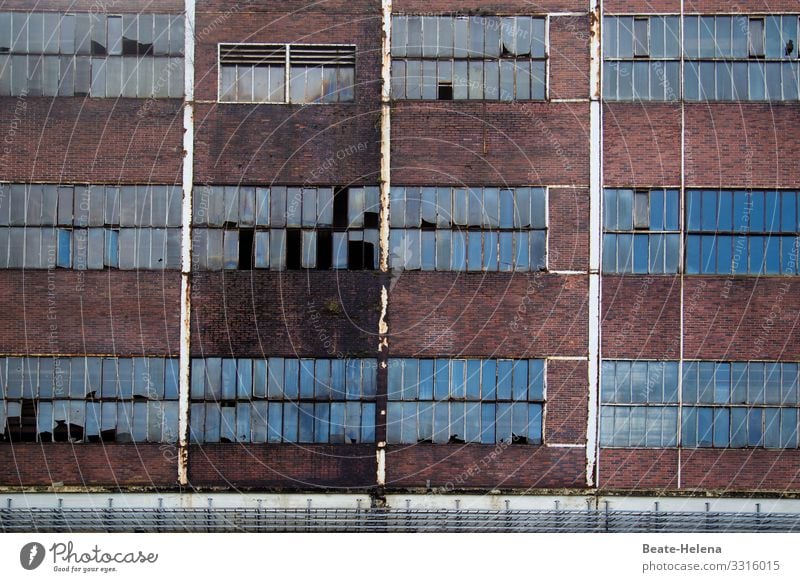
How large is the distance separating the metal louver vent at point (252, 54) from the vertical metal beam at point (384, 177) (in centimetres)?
259

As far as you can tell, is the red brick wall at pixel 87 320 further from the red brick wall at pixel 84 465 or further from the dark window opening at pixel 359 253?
the dark window opening at pixel 359 253

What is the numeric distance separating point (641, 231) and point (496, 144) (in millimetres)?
4242

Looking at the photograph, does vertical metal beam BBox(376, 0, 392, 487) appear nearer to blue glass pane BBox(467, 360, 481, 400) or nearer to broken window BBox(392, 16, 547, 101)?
broken window BBox(392, 16, 547, 101)

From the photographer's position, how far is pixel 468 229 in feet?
60.0

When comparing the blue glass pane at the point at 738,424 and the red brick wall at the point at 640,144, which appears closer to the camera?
the red brick wall at the point at 640,144

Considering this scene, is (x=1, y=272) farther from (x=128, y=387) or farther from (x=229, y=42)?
(x=229, y=42)

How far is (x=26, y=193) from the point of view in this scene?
1827cm

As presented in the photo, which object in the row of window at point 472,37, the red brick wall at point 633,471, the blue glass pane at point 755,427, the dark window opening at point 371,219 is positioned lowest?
the red brick wall at point 633,471

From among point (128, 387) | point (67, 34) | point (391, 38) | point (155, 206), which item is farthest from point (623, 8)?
point (128, 387)

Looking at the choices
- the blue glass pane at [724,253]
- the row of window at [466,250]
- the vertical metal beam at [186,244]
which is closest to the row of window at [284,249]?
the vertical metal beam at [186,244]

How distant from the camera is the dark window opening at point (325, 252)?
59.8ft

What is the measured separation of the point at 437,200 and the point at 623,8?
22.0 ft
